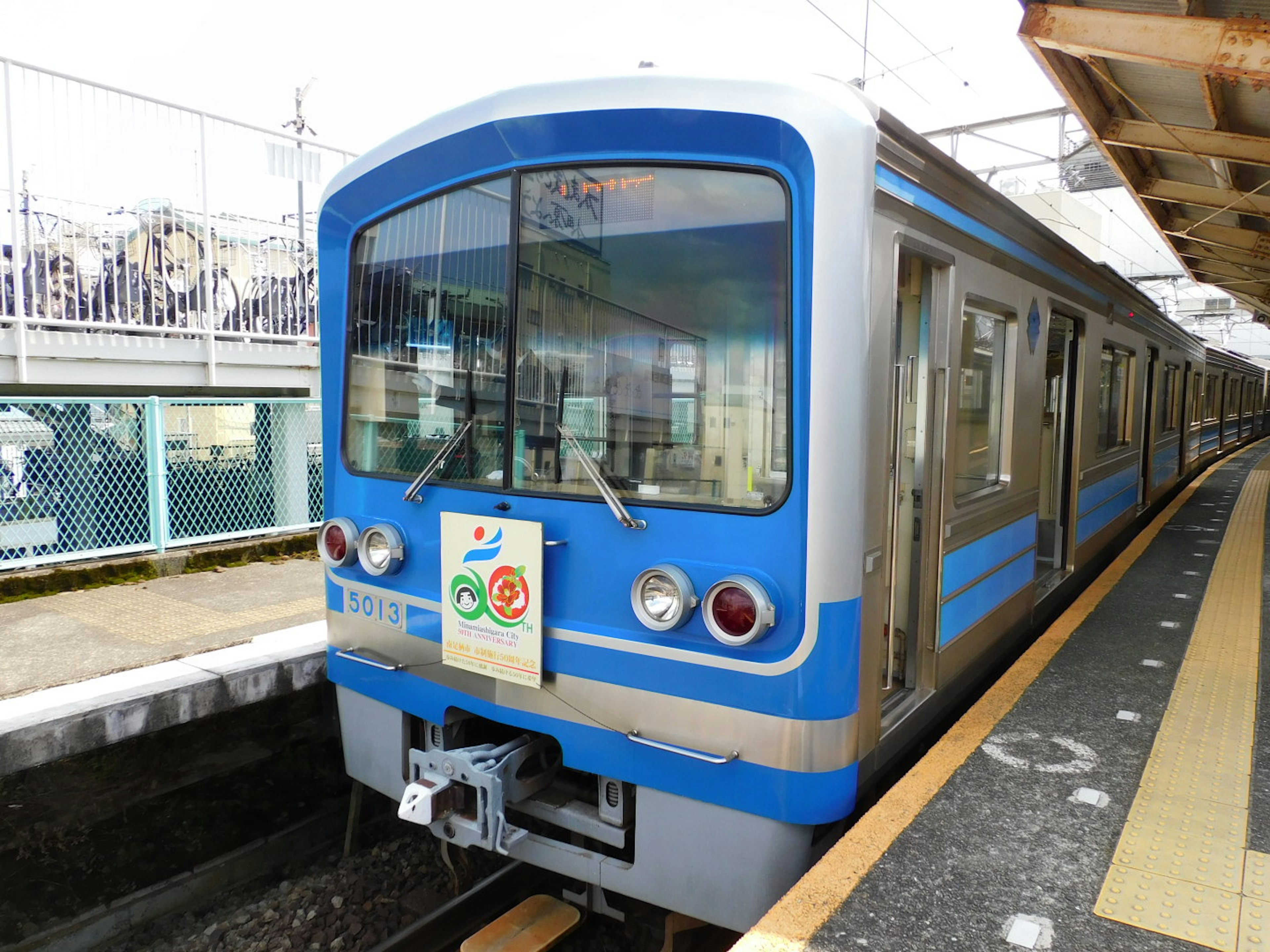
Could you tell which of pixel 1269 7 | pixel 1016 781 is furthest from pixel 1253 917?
pixel 1269 7

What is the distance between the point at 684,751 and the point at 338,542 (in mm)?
1514

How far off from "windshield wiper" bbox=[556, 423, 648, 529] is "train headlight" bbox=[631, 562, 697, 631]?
0.14m

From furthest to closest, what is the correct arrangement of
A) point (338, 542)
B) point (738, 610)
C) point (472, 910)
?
point (472, 910), point (338, 542), point (738, 610)

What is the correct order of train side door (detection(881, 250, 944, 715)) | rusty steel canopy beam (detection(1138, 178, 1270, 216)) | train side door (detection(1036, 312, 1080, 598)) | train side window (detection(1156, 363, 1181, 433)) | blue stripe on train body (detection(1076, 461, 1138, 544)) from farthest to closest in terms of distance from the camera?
train side window (detection(1156, 363, 1181, 433)) < rusty steel canopy beam (detection(1138, 178, 1270, 216)) < blue stripe on train body (detection(1076, 461, 1138, 544)) < train side door (detection(1036, 312, 1080, 598)) < train side door (detection(881, 250, 944, 715))

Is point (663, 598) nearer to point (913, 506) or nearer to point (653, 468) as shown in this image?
point (653, 468)

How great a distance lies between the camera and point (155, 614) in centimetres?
493

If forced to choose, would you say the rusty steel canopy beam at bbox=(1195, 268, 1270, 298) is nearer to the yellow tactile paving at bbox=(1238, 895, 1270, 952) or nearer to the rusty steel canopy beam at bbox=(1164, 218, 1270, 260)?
the rusty steel canopy beam at bbox=(1164, 218, 1270, 260)

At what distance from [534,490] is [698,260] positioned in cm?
82

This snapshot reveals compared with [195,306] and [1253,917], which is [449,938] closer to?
[1253,917]

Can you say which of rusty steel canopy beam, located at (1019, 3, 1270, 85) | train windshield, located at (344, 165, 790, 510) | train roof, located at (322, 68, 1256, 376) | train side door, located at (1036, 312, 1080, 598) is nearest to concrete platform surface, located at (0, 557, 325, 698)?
train windshield, located at (344, 165, 790, 510)

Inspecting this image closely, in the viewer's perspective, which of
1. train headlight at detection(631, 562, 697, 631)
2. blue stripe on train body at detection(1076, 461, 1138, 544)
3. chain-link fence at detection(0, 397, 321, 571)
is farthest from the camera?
blue stripe on train body at detection(1076, 461, 1138, 544)

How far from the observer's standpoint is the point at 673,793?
8.20 feet

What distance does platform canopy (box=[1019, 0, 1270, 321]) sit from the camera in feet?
14.3

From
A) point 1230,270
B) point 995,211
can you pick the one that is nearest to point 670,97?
point 995,211
